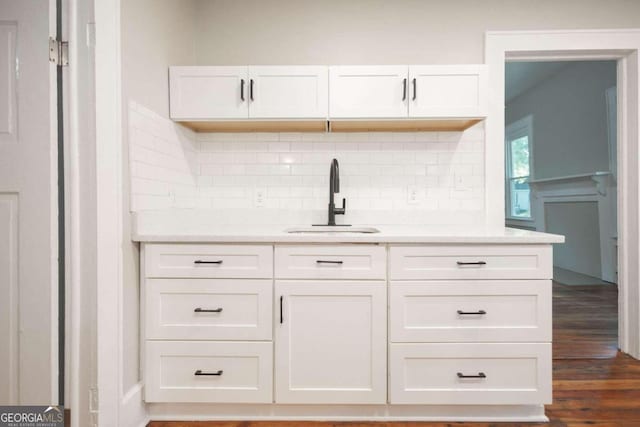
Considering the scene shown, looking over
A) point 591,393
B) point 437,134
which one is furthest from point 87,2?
point 591,393

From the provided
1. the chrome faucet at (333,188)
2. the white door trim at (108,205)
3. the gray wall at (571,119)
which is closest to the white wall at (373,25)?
the chrome faucet at (333,188)

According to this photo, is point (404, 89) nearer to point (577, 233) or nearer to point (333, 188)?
point (333, 188)

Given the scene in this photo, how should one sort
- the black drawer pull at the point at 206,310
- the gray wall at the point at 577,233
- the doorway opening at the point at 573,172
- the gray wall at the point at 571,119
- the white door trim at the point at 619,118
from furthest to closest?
1. the gray wall at the point at 577,233
2. the gray wall at the point at 571,119
3. the doorway opening at the point at 573,172
4. the white door trim at the point at 619,118
5. the black drawer pull at the point at 206,310

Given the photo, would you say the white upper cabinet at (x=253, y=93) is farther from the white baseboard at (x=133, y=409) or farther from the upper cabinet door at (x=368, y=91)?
the white baseboard at (x=133, y=409)

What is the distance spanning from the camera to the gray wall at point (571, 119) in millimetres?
4160

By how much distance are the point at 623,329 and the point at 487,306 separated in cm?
155

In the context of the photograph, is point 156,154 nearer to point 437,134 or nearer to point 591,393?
point 437,134

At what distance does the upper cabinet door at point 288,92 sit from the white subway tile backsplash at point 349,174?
0.31m

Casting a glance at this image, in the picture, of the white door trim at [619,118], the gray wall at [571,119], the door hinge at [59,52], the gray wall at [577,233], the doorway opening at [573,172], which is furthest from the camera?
the gray wall at [577,233]

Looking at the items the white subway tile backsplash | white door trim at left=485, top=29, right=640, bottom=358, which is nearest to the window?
white door trim at left=485, top=29, right=640, bottom=358

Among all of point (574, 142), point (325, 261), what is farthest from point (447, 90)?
point (574, 142)

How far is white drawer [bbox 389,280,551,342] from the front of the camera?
5.10ft

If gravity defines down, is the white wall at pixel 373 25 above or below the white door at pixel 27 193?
above

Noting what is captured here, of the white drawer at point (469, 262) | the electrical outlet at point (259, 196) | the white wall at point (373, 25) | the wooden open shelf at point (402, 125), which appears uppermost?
the white wall at point (373, 25)
